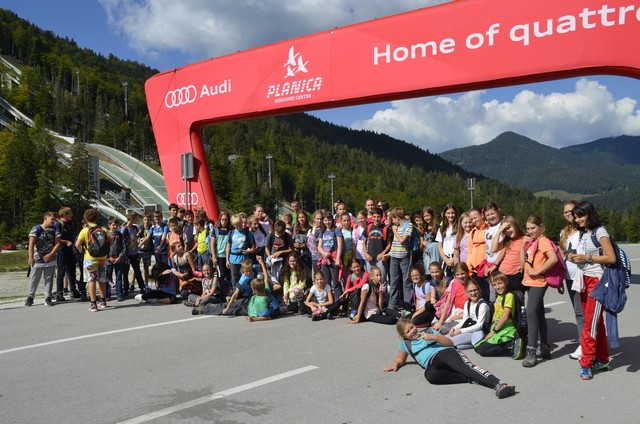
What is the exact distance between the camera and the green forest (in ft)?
322

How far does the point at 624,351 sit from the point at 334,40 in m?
7.37

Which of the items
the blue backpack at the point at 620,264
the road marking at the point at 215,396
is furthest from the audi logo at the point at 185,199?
the blue backpack at the point at 620,264

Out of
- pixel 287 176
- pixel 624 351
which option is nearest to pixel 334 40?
pixel 624 351

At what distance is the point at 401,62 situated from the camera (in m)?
9.62

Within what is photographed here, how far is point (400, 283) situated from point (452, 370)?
3.80 meters

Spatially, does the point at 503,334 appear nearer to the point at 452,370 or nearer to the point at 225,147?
the point at 452,370

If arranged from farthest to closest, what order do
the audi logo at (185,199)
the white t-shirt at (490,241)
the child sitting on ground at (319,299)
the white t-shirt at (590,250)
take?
the audi logo at (185,199) < the child sitting on ground at (319,299) < the white t-shirt at (490,241) < the white t-shirt at (590,250)

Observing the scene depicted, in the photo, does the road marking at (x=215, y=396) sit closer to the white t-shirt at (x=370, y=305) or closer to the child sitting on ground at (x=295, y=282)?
the white t-shirt at (x=370, y=305)

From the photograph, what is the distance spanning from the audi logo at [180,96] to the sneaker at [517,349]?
387 inches

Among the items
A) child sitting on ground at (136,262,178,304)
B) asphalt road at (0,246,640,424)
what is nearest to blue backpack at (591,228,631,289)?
asphalt road at (0,246,640,424)

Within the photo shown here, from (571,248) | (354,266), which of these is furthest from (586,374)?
(354,266)

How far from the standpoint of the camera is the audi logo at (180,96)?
43.0ft

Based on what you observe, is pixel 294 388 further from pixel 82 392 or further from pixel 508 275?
pixel 508 275

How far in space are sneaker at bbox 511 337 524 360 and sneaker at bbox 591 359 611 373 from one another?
2.52 feet
